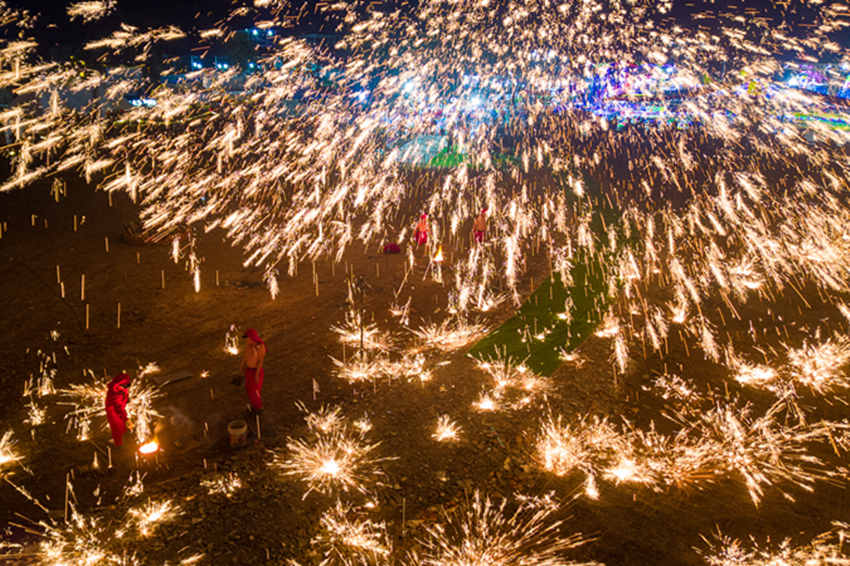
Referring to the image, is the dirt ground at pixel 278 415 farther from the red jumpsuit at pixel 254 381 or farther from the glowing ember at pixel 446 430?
the red jumpsuit at pixel 254 381

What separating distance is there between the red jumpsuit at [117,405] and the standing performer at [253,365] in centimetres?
152

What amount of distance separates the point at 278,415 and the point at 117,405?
210cm

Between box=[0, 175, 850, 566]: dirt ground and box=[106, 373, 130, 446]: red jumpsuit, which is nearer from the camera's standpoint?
box=[0, 175, 850, 566]: dirt ground

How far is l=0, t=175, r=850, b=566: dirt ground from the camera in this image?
4785 mm

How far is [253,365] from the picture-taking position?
653 cm

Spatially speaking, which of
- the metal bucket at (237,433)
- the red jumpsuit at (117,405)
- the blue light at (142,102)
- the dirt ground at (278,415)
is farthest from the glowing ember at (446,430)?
the blue light at (142,102)

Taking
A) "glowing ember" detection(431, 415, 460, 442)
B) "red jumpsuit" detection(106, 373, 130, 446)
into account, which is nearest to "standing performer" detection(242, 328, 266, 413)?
"red jumpsuit" detection(106, 373, 130, 446)

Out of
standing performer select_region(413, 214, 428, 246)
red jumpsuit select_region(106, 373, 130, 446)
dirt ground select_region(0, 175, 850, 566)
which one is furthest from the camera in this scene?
standing performer select_region(413, 214, 428, 246)

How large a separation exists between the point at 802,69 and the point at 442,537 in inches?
1982

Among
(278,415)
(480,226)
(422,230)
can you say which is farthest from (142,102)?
(278,415)

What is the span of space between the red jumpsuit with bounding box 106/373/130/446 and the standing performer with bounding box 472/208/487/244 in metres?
10.5

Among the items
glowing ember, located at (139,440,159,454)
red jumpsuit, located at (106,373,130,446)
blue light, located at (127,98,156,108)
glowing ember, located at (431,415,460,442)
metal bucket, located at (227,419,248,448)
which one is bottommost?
glowing ember, located at (431,415,460,442)

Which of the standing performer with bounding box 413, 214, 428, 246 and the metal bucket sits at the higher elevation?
the metal bucket

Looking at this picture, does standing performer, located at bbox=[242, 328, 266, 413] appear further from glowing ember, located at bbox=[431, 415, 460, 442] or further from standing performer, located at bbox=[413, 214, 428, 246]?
standing performer, located at bbox=[413, 214, 428, 246]
